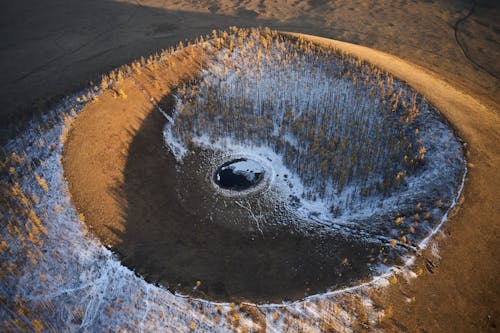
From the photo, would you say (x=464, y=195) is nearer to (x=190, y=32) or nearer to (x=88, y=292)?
(x=88, y=292)

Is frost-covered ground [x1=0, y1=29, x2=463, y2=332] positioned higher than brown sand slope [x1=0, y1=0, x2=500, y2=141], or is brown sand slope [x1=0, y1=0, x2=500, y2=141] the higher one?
brown sand slope [x1=0, y1=0, x2=500, y2=141]

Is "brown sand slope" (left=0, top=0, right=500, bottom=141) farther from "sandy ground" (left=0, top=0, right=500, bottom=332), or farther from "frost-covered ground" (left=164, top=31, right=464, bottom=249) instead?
"frost-covered ground" (left=164, top=31, right=464, bottom=249)

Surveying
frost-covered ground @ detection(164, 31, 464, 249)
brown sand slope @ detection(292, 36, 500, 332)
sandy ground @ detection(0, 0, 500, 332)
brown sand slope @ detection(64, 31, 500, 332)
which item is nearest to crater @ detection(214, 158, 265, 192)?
frost-covered ground @ detection(164, 31, 464, 249)

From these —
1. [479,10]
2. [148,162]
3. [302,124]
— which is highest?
[479,10]

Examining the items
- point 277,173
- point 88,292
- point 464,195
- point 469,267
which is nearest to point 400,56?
point 464,195

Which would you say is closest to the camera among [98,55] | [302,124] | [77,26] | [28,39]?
[302,124]

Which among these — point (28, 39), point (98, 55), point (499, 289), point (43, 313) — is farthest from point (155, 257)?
point (28, 39)

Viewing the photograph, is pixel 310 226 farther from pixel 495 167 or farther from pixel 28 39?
pixel 28 39
